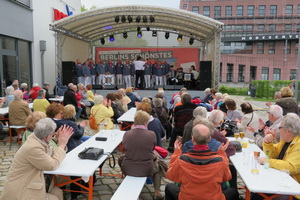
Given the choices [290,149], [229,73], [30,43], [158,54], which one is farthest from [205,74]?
[229,73]

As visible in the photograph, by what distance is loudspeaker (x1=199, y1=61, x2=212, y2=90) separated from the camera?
14.1 meters

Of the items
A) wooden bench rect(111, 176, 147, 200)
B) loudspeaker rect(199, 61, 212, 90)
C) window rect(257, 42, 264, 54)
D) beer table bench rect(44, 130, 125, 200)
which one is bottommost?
wooden bench rect(111, 176, 147, 200)

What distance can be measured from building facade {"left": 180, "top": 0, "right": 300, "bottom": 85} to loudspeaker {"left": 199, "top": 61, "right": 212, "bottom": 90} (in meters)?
27.1

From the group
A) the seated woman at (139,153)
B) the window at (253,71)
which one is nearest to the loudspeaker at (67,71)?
the seated woman at (139,153)

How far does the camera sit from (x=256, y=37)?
42344mm

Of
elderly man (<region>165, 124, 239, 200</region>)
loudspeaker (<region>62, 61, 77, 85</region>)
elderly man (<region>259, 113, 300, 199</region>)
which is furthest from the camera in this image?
loudspeaker (<region>62, 61, 77, 85</region>)

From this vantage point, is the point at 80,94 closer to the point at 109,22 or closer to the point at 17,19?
the point at 17,19

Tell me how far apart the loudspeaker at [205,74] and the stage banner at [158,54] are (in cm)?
415

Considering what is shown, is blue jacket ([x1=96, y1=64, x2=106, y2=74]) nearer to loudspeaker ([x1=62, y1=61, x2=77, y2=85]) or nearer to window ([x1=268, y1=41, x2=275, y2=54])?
loudspeaker ([x1=62, y1=61, x2=77, y2=85])

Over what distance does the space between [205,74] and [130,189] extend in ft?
37.7

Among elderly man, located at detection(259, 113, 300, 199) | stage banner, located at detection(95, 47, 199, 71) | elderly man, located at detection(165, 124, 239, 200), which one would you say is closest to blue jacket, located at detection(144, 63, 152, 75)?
stage banner, located at detection(95, 47, 199, 71)

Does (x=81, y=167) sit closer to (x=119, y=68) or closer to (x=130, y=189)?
(x=130, y=189)

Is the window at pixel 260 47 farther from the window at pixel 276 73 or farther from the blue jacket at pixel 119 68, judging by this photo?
the blue jacket at pixel 119 68

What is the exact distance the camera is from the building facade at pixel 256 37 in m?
40.6
